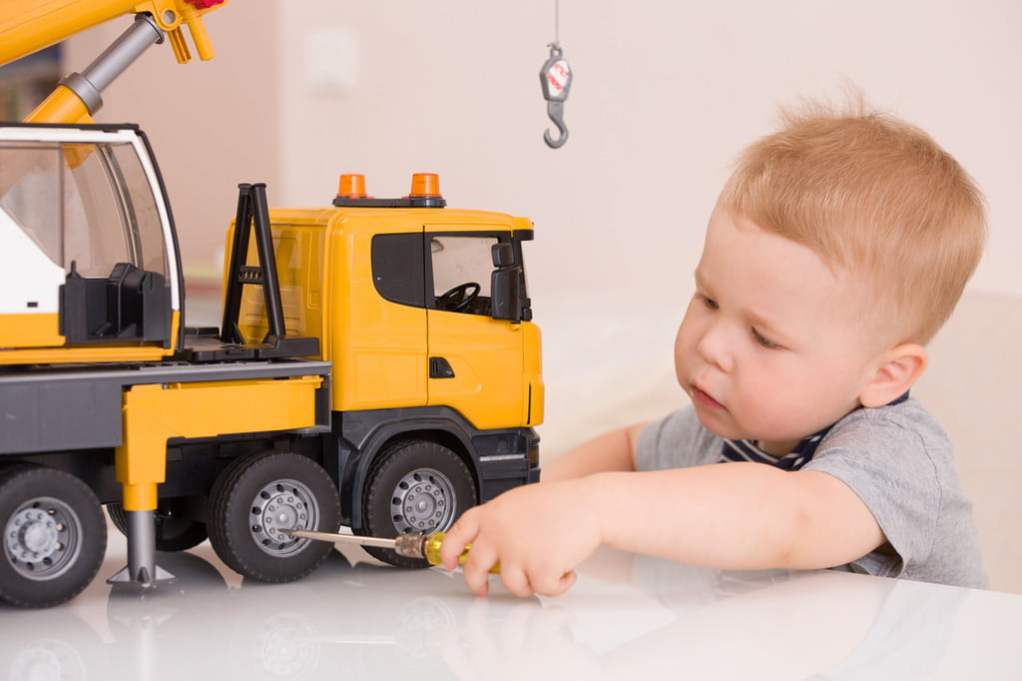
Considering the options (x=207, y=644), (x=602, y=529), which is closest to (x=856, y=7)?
(x=602, y=529)

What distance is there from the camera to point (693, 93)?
2008mm

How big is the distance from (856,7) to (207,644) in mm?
1507

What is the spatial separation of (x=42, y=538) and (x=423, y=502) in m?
0.22

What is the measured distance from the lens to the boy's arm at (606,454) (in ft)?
3.65

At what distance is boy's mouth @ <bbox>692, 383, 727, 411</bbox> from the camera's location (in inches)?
32.4

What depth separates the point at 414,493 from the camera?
2.47 ft

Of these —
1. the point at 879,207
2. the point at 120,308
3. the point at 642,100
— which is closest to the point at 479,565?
the point at 120,308

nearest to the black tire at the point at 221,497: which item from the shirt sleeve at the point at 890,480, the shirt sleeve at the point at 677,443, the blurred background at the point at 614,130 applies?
the shirt sleeve at the point at 890,480

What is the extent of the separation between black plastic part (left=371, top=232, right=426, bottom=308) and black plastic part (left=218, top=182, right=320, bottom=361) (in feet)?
0.18

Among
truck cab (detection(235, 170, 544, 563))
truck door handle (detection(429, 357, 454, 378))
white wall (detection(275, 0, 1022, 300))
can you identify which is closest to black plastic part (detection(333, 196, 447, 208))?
truck cab (detection(235, 170, 544, 563))

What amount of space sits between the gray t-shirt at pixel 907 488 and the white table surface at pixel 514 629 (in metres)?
0.05

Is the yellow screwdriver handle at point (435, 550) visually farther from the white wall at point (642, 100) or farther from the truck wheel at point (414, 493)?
the white wall at point (642, 100)

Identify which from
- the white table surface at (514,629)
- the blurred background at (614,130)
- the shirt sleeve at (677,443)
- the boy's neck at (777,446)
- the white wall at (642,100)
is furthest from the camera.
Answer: the white wall at (642,100)

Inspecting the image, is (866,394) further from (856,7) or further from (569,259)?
(569,259)
